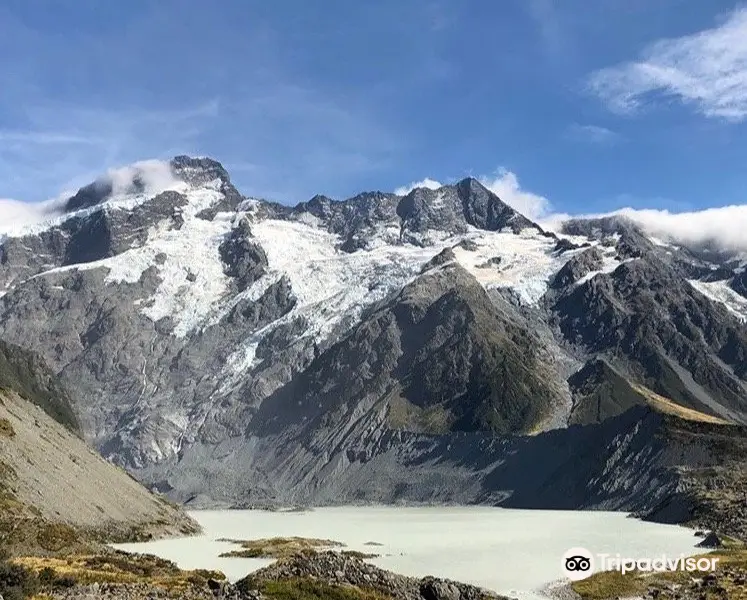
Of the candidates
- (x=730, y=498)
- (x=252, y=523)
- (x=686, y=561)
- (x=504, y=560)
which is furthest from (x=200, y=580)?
(x=252, y=523)

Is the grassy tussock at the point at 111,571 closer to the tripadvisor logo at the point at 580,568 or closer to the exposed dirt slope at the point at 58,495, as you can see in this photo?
the exposed dirt slope at the point at 58,495

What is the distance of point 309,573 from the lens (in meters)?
58.6

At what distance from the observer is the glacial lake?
8356 centimetres

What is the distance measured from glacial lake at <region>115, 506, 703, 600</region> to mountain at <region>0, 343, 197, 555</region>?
5.27 metres

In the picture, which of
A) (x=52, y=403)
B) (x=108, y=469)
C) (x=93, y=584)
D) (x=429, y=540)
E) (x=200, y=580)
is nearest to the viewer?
(x=93, y=584)

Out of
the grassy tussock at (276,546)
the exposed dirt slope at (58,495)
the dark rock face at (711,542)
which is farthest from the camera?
the grassy tussock at (276,546)

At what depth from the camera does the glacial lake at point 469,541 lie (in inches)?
3290

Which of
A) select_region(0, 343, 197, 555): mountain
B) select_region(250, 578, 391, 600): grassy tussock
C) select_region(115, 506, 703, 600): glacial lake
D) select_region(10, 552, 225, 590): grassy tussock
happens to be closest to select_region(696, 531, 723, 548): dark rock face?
select_region(115, 506, 703, 600): glacial lake

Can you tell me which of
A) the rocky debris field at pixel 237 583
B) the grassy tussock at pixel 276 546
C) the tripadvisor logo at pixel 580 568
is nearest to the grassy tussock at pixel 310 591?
the rocky debris field at pixel 237 583

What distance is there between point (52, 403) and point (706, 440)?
487 ft

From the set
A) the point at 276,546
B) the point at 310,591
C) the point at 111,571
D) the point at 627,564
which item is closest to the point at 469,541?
the point at 276,546

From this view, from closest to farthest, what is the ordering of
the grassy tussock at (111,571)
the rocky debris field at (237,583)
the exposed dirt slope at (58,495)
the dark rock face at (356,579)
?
1. the rocky debris field at (237,583)
2. the grassy tussock at (111,571)
3. the dark rock face at (356,579)
4. the exposed dirt slope at (58,495)

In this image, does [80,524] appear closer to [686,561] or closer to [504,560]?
[504,560]

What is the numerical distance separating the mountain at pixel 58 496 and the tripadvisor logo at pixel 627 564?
4589cm
